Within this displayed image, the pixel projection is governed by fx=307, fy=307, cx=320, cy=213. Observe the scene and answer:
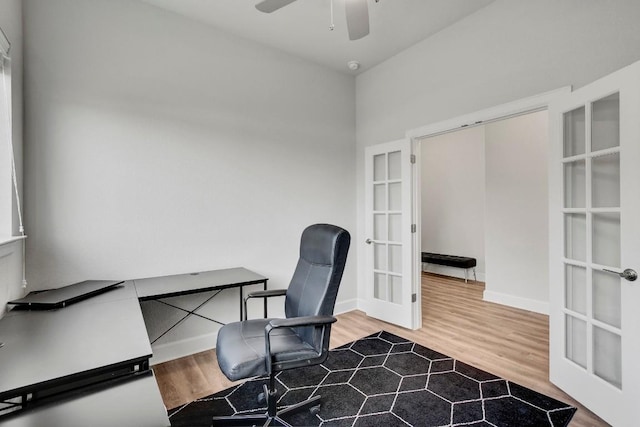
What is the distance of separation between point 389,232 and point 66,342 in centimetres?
300

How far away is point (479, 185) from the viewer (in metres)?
5.45

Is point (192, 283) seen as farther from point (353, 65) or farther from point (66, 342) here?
point (353, 65)

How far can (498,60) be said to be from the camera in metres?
2.57

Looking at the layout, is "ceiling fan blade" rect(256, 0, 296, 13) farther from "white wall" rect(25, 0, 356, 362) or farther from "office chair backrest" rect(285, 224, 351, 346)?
"office chair backrest" rect(285, 224, 351, 346)

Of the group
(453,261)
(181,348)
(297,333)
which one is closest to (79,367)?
(297,333)

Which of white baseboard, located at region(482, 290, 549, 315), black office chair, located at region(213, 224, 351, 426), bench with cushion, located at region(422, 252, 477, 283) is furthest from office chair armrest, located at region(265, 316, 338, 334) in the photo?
bench with cushion, located at region(422, 252, 477, 283)

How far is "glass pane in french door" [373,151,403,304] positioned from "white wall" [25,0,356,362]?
0.66 meters

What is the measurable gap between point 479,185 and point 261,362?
5134mm

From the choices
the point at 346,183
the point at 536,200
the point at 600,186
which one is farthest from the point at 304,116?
the point at 536,200

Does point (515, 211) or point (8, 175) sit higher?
point (8, 175)

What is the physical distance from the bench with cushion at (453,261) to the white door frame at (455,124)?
7.46 feet

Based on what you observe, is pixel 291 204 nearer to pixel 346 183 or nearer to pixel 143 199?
pixel 346 183

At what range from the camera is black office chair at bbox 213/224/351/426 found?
5.14 feet

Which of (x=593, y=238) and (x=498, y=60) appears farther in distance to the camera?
(x=498, y=60)
